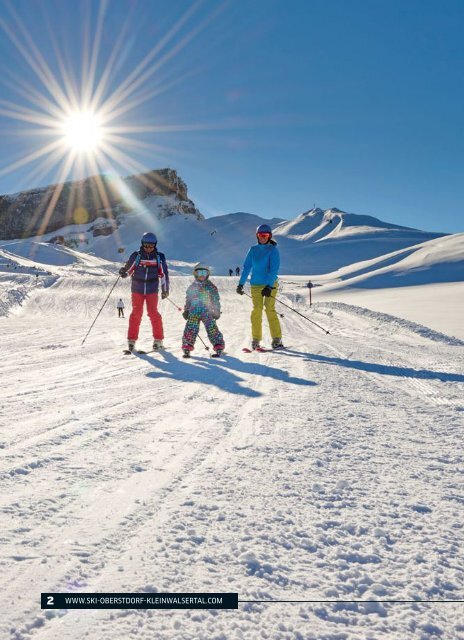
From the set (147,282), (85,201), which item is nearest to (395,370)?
(147,282)

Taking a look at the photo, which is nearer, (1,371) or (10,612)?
(10,612)

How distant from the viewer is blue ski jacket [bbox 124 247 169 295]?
7.88 metres

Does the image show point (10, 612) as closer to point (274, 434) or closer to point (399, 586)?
point (399, 586)

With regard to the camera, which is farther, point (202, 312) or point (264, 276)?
point (264, 276)

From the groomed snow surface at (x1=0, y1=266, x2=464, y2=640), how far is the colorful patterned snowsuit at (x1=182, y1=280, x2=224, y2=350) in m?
2.68

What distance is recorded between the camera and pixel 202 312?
7250mm

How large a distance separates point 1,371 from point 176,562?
4.37m

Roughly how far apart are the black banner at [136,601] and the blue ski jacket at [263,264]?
22.3ft

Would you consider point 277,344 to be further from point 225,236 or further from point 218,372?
point 225,236

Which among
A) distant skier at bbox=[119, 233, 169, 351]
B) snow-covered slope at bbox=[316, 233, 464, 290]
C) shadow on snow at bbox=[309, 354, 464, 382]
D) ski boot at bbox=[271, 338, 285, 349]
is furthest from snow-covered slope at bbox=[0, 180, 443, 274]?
shadow on snow at bbox=[309, 354, 464, 382]

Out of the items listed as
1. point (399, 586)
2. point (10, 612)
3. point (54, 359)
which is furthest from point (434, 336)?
point (10, 612)

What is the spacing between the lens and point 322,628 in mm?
1271

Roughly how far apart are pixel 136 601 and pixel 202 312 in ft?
19.6

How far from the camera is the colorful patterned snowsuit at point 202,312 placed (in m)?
7.07
